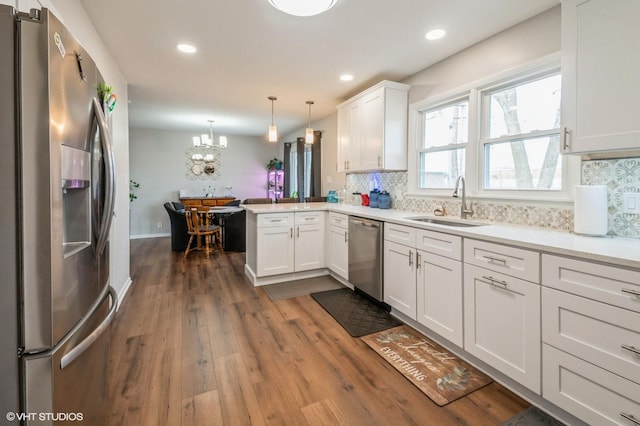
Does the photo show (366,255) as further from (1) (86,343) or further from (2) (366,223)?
(1) (86,343)

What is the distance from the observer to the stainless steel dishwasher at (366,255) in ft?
9.52

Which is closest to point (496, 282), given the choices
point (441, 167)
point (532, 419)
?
point (532, 419)

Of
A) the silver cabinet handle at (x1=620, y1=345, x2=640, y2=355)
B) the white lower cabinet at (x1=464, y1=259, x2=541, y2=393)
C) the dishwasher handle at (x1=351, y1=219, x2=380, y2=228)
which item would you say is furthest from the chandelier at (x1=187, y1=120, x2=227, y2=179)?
the silver cabinet handle at (x1=620, y1=345, x2=640, y2=355)

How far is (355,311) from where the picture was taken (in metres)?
2.89

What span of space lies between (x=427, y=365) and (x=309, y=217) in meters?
2.18

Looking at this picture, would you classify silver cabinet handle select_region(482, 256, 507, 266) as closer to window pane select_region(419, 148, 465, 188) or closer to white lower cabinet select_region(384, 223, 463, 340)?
white lower cabinet select_region(384, 223, 463, 340)

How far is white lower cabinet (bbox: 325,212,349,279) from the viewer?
11.5 feet

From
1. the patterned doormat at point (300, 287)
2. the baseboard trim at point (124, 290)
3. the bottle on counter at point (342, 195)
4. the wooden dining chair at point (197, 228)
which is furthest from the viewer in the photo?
the wooden dining chair at point (197, 228)

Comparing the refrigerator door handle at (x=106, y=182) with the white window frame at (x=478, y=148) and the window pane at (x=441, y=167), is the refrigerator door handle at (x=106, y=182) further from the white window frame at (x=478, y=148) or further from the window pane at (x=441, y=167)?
the window pane at (x=441, y=167)

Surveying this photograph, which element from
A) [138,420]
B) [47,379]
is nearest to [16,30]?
[47,379]

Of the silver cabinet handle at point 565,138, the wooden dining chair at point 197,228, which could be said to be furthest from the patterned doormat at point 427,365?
the wooden dining chair at point 197,228

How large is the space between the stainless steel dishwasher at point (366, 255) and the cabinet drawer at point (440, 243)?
1.75 ft

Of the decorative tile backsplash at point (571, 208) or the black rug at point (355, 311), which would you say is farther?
the black rug at point (355, 311)

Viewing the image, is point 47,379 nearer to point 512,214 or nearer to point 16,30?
point 16,30
